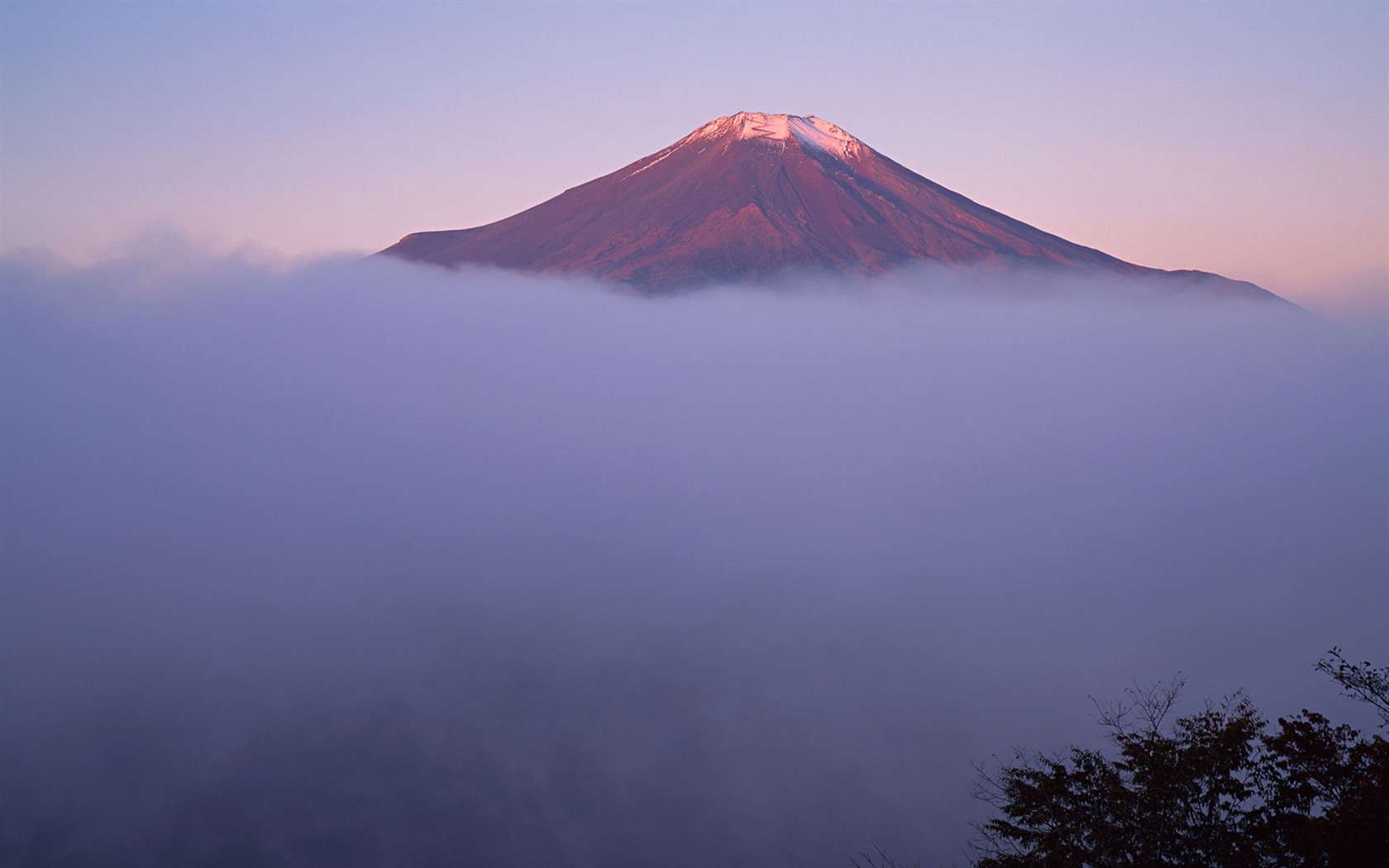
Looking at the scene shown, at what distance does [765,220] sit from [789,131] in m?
7.82

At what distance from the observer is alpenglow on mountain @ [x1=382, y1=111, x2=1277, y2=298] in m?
90.2

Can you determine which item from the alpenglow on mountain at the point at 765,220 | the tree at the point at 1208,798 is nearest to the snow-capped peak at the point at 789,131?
the alpenglow on mountain at the point at 765,220

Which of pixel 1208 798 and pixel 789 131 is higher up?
pixel 789 131

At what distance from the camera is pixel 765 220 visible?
294 ft

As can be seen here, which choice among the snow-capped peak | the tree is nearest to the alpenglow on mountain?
the snow-capped peak

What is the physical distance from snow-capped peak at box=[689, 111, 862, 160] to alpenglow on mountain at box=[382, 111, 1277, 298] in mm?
106

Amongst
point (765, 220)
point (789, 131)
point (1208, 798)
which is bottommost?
point (1208, 798)

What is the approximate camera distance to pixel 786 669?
99.5m

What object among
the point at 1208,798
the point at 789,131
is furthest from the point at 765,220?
the point at 1208,798

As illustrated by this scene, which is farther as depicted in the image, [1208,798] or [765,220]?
[765,220]

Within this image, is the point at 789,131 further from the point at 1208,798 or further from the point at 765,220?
the point at 1208,798

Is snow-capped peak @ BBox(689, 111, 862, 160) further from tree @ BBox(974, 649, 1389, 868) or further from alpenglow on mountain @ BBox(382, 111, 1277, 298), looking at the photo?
tree @ BBox(974, 649, 1389, 868)

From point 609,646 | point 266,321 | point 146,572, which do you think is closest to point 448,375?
point 266,321

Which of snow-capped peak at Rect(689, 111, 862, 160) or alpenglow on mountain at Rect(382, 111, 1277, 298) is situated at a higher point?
snow-capped peak at Rect(689, 111, 862, 160)
